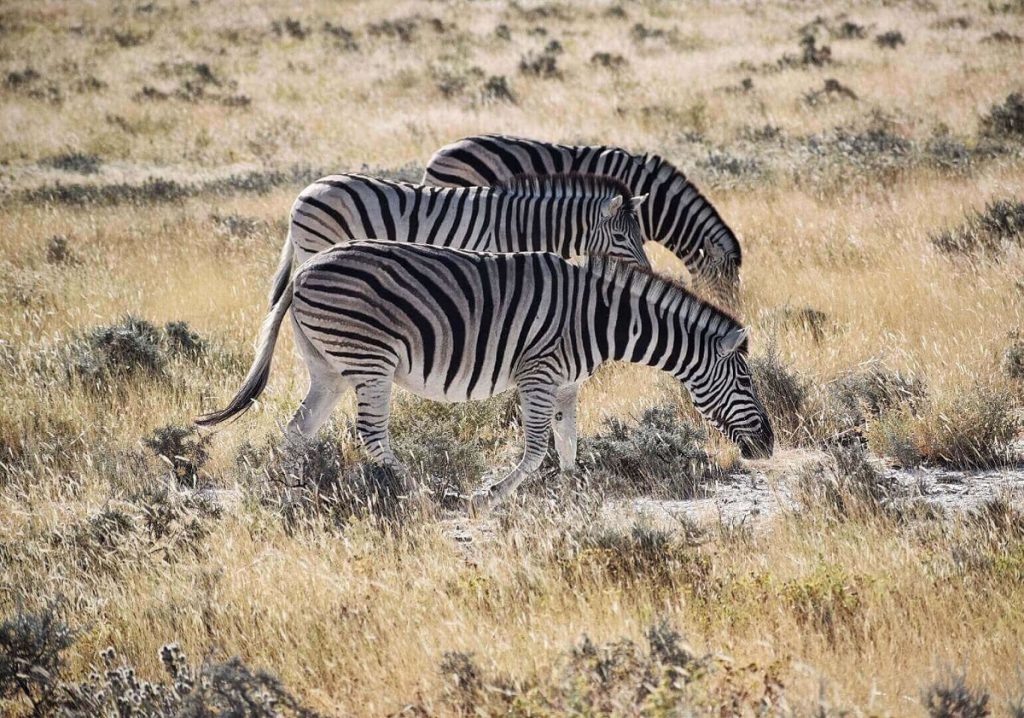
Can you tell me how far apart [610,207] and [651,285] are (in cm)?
245

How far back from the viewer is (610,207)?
9078mm

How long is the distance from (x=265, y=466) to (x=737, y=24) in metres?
29.9

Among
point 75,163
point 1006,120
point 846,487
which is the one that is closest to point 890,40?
point 1006,120

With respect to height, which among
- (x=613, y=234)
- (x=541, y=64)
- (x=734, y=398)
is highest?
(x=541, y=64)

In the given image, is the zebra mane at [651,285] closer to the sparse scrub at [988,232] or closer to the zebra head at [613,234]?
the zebra head at [613,234]

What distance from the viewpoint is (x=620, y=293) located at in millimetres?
6750

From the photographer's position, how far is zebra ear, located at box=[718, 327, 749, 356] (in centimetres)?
664

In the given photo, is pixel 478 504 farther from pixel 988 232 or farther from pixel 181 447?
pixel 988 232

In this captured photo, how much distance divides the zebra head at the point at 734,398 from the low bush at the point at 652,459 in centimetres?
29

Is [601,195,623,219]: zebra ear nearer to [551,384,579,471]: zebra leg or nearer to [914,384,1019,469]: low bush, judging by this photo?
[551,384,579,471]: zebra leg

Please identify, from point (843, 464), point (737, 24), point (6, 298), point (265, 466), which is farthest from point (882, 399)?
point (737, 24)

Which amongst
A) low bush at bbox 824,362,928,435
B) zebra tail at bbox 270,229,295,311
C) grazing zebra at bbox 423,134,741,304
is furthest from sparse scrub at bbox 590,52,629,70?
low bush at bbox 824,362,928,435

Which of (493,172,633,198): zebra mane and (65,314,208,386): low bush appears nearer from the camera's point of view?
(65,314,208,386): low bush

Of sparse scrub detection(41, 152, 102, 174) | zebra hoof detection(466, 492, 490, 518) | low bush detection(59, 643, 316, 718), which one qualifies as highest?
sparse scrub detection(41, 152, 102, 174)
